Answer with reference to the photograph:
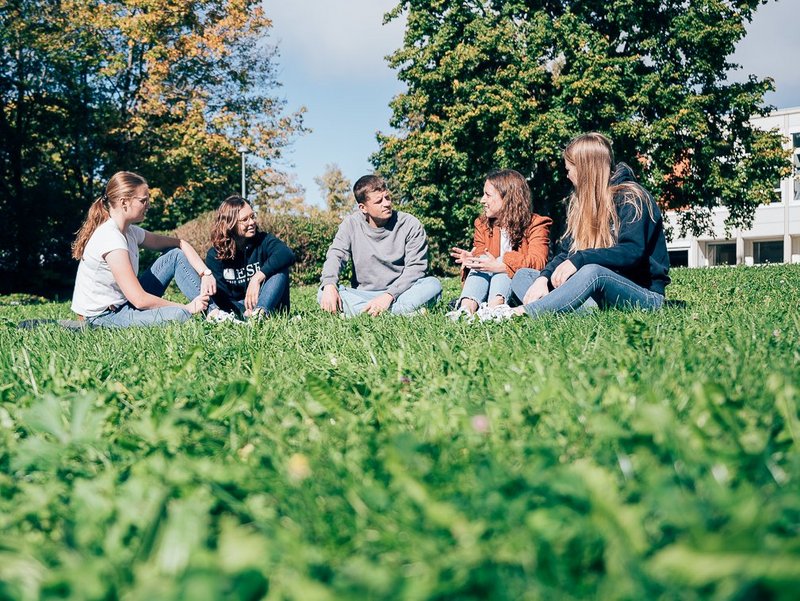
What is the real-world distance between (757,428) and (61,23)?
87.1 ft

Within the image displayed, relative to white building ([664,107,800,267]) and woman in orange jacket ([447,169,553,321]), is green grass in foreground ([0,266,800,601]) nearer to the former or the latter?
woman in orange jacket ([447,169,553,321])

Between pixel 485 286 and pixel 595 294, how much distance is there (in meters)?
1.23

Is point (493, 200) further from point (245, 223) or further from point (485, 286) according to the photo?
point (245, 223)

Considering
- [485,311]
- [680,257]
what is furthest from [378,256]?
[680,257]

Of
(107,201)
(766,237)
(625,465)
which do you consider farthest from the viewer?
(766,237)

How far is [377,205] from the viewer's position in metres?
6.66

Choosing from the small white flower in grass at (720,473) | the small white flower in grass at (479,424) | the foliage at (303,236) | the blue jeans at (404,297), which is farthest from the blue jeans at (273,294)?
the foliage at (303,236)

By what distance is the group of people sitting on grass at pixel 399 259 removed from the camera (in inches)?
201

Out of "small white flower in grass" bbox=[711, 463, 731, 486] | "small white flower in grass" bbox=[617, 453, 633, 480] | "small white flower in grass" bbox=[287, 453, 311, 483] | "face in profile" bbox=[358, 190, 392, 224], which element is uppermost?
"face in profile" bbox=[358, 190, 392, 224]

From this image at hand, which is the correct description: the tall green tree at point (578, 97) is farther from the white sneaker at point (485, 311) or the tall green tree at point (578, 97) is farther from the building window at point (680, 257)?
the building window at point (680, 257)

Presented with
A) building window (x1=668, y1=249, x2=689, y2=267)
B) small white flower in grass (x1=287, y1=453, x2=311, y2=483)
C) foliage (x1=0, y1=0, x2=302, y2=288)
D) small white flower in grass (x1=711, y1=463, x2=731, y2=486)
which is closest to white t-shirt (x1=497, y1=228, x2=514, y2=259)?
small white flower in grass (x1=287, y1=453, x2=311, y2=483)

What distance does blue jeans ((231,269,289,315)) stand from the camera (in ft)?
20.9

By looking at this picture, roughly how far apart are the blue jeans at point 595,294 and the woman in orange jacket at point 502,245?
919mm

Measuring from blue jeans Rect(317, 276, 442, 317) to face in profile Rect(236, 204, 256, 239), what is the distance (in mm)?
862
